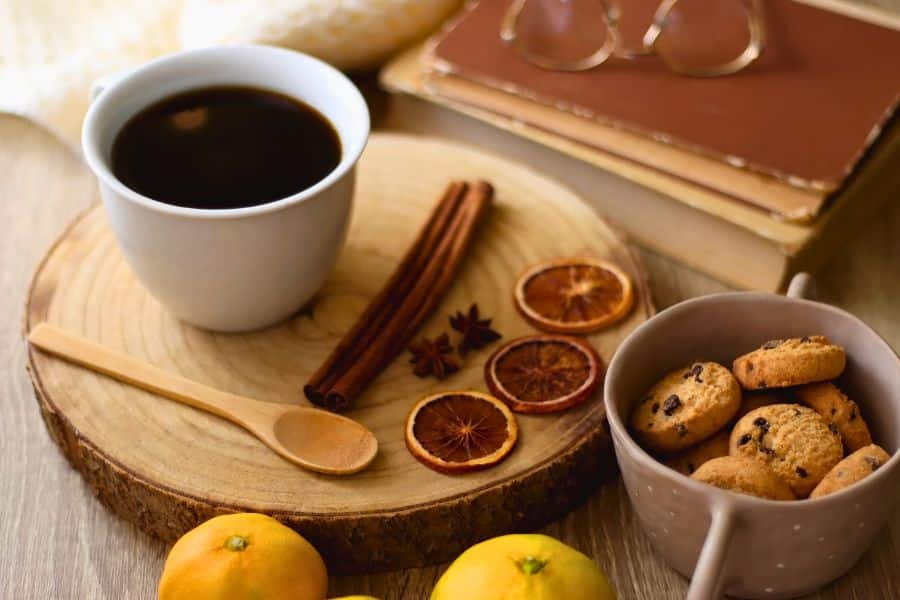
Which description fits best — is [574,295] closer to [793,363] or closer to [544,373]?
[544,373]

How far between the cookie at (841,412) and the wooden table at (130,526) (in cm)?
13

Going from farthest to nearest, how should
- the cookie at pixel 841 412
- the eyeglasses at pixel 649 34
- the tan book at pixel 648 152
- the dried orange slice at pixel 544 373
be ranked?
the eyeglasses at pixel 649 34
the tan book at pixel 648 152
the dried orange slice at pixel 544 373
the cookie at pixel 841 412

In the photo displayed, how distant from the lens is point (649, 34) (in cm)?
138

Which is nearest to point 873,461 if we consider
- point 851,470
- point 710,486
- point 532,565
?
point 851,470

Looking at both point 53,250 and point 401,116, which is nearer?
point 53,250

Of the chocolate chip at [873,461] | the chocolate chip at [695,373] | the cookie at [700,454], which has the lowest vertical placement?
the cookie at [700,454]

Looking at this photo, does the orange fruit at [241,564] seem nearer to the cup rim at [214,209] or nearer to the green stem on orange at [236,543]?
the green stem on orange at [236,543]

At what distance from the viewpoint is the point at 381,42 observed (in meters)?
1.47

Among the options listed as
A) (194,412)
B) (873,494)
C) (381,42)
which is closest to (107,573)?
(194,412)

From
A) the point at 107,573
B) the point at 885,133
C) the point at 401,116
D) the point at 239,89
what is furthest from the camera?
the point at 401,116

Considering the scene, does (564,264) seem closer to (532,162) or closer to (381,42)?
(532,162)

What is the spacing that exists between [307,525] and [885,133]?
79 centimetres

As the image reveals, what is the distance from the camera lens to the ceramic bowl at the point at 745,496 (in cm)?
83

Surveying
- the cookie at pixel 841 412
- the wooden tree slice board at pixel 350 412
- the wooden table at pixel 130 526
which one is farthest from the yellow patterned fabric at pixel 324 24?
the cookie at pixel 841 412
